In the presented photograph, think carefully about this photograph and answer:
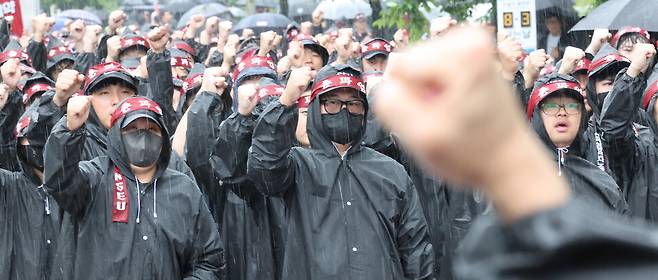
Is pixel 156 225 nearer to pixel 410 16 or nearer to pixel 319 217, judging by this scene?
pixel 319 217

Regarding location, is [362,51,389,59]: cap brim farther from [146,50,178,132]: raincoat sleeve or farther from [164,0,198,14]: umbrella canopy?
[164,0,198,14]: umbrella canopy

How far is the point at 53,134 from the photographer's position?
5832 millimetres

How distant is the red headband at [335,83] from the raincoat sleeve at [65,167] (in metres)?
1.55

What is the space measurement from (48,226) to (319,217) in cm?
245

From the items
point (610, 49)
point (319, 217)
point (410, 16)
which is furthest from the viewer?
point (410, 16)

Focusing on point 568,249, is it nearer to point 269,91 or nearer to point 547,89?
point 547,89

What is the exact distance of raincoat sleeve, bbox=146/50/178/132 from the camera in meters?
9.04

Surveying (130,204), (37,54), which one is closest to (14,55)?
(37,54)

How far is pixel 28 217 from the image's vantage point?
8.02 meters

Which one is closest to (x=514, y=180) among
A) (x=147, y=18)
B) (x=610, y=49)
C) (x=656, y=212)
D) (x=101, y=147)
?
(x=101, y=147)

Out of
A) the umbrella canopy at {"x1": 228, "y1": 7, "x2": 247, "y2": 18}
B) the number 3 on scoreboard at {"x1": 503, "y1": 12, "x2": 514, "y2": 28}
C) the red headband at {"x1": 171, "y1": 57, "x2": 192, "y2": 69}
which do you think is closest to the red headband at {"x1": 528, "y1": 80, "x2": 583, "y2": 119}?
the red headband at {"x1": 171, "y1": 57, "x2": 192, "y2": 69}

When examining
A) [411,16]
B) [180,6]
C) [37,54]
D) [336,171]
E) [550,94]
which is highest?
[180,6]

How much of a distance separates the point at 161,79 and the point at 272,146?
10.2 feet

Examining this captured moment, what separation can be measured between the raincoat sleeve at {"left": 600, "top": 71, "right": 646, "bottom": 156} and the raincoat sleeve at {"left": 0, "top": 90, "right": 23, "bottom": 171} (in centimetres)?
411
